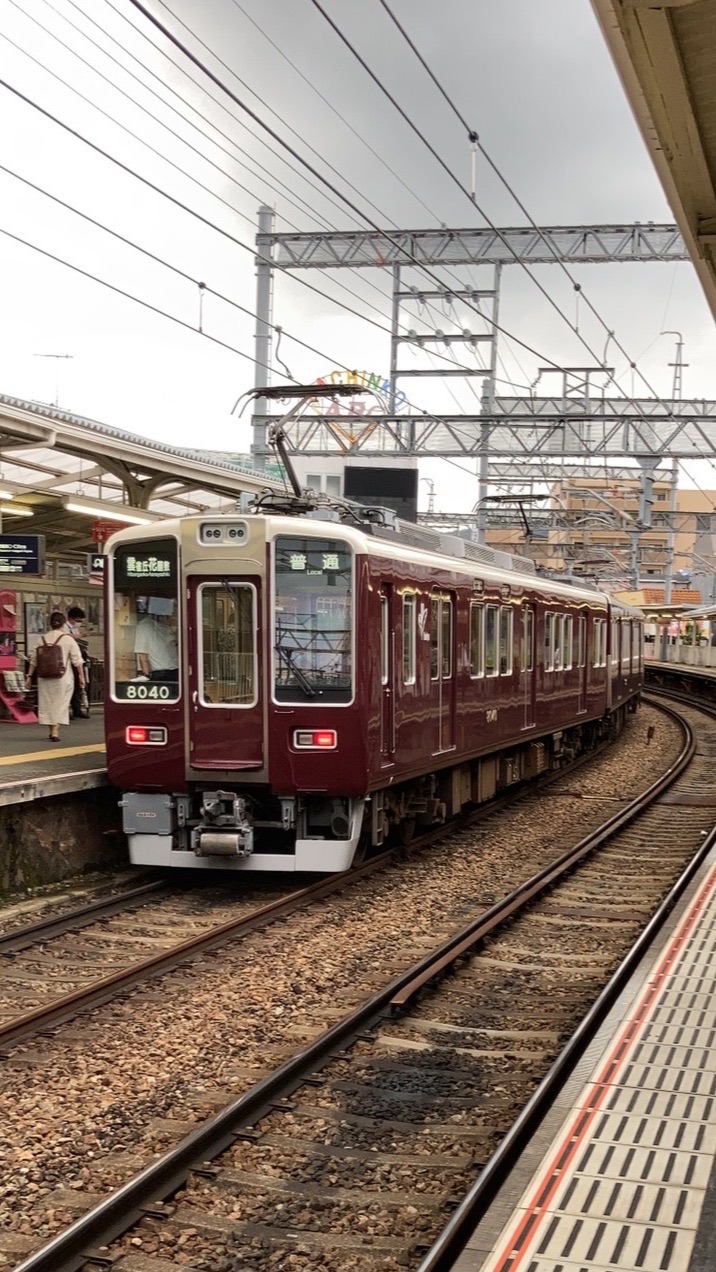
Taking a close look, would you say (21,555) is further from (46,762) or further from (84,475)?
(46,762)

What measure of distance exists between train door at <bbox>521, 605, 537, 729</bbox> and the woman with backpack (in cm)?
493

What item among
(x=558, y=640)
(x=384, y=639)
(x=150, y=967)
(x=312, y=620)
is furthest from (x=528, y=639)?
(x=150, y=967)

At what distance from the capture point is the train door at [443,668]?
11.2 m

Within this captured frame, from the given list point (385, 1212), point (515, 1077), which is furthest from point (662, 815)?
point (385, 1212)

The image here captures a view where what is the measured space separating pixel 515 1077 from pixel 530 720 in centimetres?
964

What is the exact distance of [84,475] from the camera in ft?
51.8

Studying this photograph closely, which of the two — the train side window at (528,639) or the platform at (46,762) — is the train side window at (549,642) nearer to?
the train side window at (528,639)

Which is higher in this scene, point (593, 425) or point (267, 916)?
point (593, 425)

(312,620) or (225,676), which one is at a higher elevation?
(312,620)

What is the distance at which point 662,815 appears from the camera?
14602 mm

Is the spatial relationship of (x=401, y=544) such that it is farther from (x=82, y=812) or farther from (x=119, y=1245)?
(x=119, y=1245)

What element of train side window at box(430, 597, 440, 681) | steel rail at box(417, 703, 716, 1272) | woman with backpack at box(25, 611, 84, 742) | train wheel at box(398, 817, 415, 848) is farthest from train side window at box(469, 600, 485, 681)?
steel rail at box(417, 703, 716, 1272)

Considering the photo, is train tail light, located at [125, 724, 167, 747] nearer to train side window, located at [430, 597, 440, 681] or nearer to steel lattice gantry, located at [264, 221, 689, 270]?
train side window, located at [430, 597, 440, 681]

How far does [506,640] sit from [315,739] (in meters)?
4.97
